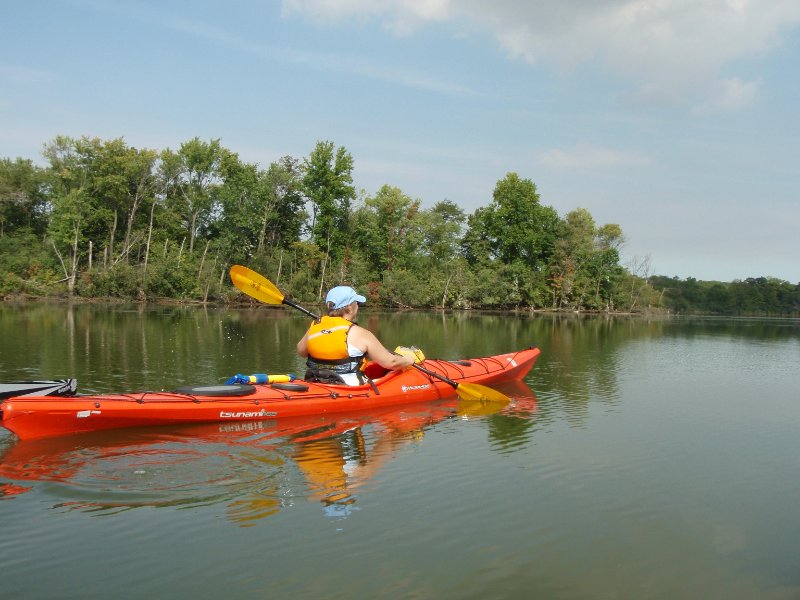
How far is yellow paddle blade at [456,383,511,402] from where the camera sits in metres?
9.41

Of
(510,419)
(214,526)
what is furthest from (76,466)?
(510,419)

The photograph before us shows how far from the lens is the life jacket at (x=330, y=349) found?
768cm

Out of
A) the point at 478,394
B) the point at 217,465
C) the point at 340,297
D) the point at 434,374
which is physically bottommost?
the point at 217,465

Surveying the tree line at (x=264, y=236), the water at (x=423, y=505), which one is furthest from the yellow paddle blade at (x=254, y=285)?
the tree line at (x=264, y=236)

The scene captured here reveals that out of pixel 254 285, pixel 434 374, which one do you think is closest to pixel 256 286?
pixel 254 285

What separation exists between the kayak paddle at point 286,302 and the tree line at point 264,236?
28495 millimetres

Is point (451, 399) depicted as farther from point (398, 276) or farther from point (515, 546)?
point (398, 276)

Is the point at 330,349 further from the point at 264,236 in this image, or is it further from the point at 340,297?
the point at 264,236

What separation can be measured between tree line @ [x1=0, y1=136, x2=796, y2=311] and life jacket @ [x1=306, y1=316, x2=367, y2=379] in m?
30.8

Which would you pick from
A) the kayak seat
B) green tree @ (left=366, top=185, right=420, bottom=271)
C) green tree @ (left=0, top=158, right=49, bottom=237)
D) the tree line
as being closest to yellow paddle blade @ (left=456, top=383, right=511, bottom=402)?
the kayak seat

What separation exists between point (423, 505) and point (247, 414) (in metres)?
3.10

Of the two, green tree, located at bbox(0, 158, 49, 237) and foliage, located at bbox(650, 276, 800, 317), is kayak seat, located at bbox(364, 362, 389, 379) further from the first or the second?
foliage, located at bbox(650, 276, 800, 317)

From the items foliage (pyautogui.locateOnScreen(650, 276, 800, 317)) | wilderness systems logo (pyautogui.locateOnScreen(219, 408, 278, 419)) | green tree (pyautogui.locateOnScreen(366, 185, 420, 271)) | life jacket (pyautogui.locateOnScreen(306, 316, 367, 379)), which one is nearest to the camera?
wilderness systems logo (pyautogui.locateOnScreen(219, 408, 278, 419))

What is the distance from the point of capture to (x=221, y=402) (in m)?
7.19
